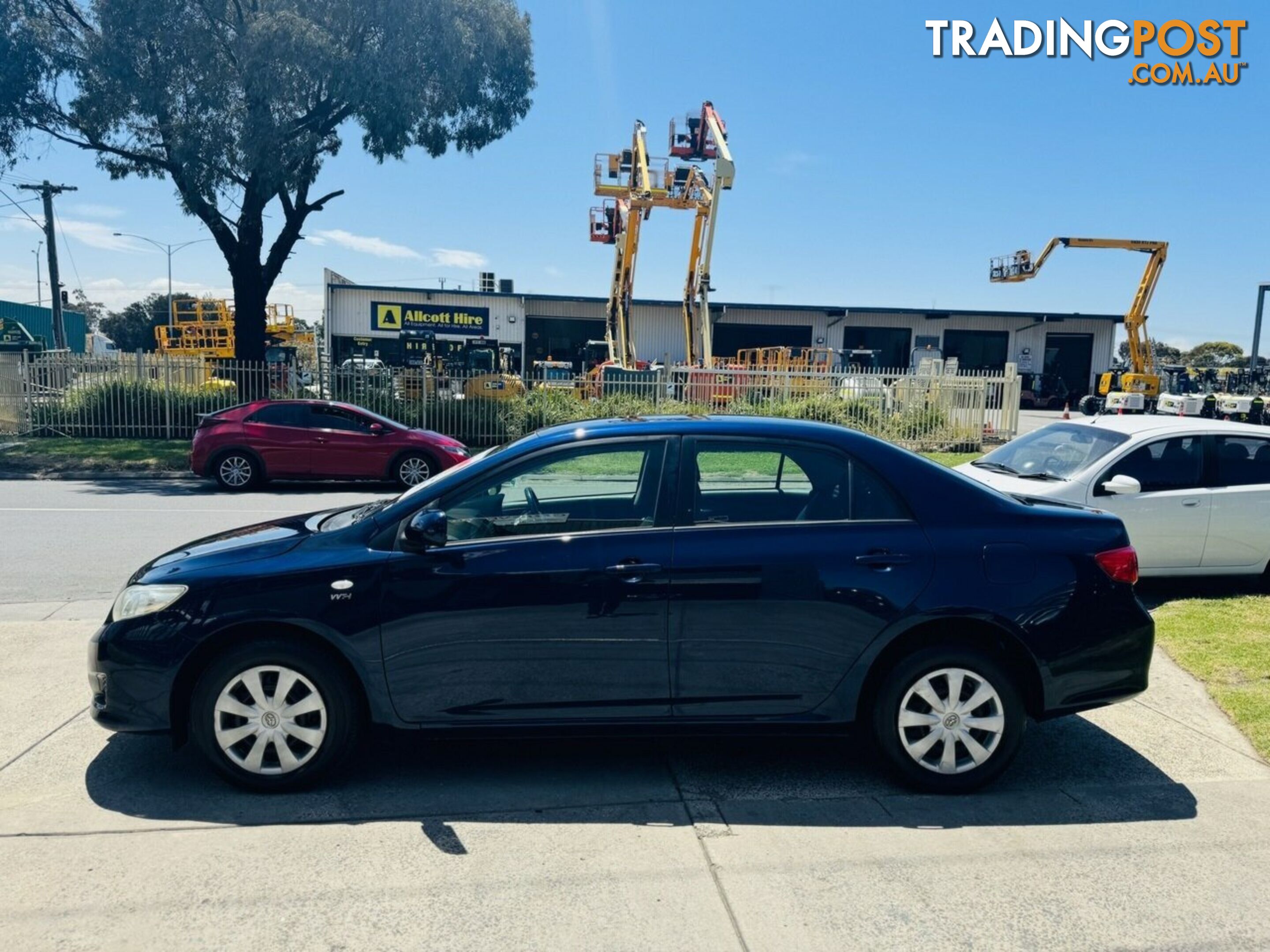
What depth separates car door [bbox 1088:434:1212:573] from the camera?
7.27m

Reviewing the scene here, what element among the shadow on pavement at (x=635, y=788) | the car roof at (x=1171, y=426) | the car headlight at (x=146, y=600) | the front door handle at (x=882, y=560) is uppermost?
the car roof at (x=1171, y=426)

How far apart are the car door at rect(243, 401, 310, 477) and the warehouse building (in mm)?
32122

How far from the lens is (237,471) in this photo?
14766mm

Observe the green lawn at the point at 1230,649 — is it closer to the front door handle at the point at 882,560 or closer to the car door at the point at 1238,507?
the car door at the point at 1238,507

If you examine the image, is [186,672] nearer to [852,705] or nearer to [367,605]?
[367,605]

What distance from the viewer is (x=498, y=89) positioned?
21766 millimetres

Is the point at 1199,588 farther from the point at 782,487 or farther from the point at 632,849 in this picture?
the point at 632,849

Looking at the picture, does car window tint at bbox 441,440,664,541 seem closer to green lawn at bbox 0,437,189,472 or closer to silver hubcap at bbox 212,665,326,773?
silver hubcap at bbox 212,665,326,773

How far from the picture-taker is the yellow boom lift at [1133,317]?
32688mm

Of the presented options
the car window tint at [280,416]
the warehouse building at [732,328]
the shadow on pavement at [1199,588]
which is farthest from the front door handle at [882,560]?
the warehouse building at [732,328]

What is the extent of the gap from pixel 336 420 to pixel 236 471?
68.9 inches

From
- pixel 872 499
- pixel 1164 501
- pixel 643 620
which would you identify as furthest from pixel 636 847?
pixel 1164 501

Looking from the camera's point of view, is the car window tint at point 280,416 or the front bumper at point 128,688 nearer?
the front bumper at point 128,688

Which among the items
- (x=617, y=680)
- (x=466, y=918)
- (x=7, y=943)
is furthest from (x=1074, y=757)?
(x=7, y=943)
